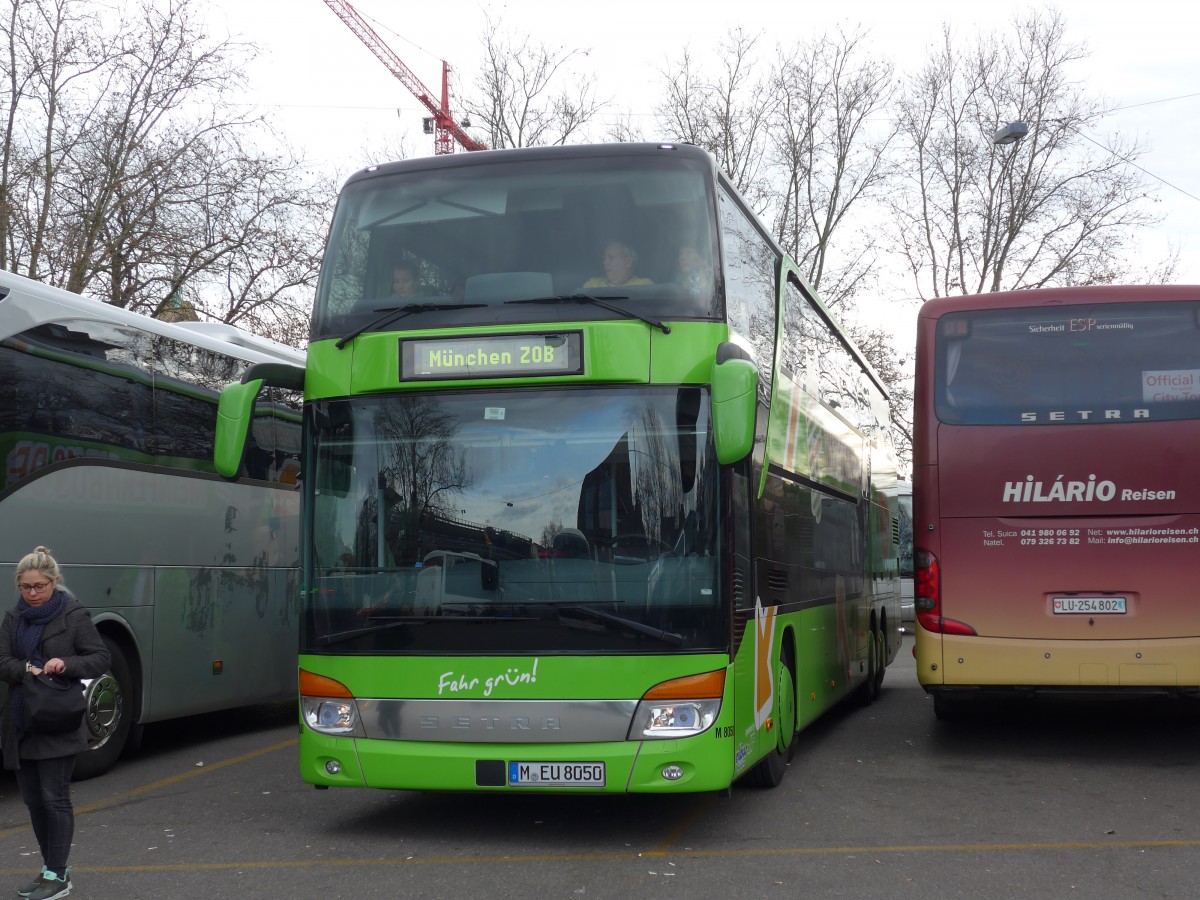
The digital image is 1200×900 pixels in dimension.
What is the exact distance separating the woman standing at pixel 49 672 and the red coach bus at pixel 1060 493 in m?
6.38

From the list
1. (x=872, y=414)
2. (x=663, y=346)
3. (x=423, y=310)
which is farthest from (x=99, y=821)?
(x=872, y=414)

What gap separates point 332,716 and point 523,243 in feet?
9.64

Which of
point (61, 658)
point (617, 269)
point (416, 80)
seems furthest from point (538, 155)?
point (416, 80)

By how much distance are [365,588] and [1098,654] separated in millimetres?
5577

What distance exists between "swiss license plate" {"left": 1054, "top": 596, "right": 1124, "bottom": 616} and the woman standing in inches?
269

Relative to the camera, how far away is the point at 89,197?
886 inches

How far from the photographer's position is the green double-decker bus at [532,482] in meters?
7.32

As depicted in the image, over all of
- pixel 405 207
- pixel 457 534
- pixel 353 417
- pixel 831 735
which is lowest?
pixel 831 735

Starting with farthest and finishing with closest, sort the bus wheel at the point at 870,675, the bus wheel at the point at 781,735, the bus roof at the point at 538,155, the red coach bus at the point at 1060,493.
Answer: the bus wheel at the point at 870,675 → the red coach bus at the point at 1060,493 → the bus wheel at the point at 781,735 → the bus roof at the point at 538,155

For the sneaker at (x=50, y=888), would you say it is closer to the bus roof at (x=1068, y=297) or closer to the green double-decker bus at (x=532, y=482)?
the green double-decker bus at (x=532, y=482)

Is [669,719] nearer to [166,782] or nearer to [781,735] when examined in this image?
[781,735]

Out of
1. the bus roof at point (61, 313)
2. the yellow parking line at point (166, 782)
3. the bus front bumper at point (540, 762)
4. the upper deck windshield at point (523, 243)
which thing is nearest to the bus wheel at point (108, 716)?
the yellow parking line at point (166, 782)

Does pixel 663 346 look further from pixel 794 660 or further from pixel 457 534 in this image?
pixel 794 660

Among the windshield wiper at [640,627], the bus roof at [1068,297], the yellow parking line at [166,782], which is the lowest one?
the yellow parking line at [166,782]
